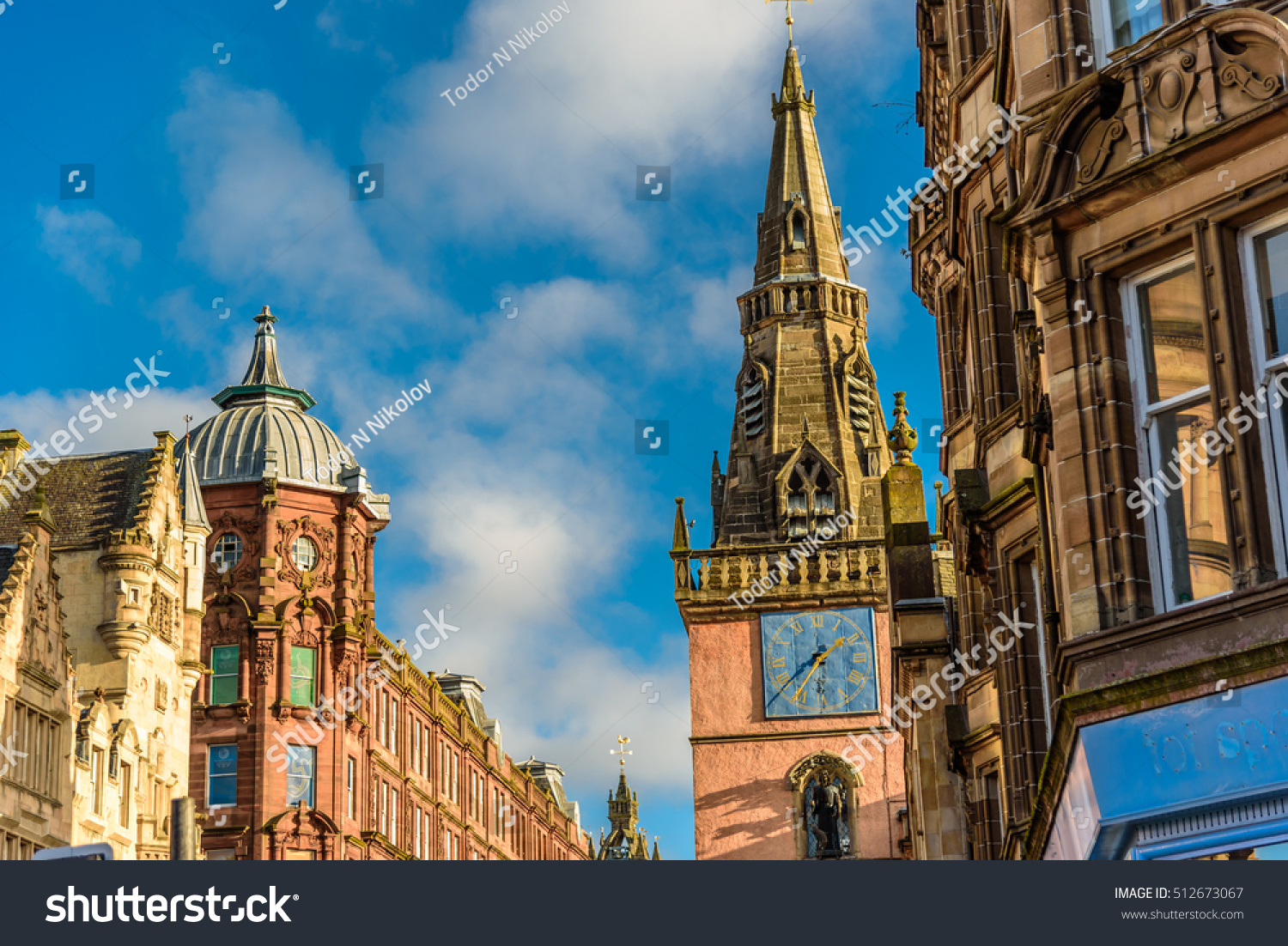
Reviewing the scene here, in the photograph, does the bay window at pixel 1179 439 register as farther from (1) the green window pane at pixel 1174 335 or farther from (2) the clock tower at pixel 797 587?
(2) the clock tower at pixel 797 587

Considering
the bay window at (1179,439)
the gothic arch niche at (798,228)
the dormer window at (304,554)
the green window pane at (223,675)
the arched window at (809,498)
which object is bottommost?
the bay window at (1179,439)

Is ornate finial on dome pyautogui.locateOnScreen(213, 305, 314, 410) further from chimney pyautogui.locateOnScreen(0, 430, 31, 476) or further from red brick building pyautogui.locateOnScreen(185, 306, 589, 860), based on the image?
chimney pyautogui.locateOnScreen(0, 430, 31, 476)

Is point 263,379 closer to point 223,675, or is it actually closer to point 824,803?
point 223,675

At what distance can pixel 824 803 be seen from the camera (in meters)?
61.0

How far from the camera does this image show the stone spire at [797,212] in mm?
75625

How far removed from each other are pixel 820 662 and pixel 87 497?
88.6 ft

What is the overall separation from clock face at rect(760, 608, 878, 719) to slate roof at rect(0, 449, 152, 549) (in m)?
24.2

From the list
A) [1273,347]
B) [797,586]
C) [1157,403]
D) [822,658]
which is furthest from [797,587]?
[1273,347]

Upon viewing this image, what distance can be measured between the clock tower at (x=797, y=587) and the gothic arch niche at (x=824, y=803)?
57 millimetres

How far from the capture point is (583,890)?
8.41 m

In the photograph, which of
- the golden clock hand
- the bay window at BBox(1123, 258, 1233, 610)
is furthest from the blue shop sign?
the golden clock hand

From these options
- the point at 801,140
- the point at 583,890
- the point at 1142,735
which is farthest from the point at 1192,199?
the point at 801,140

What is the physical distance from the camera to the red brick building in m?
59.5

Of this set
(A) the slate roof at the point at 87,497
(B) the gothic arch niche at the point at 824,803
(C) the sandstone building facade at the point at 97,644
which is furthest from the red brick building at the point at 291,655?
(A) the slate roof at the point at 87,497
